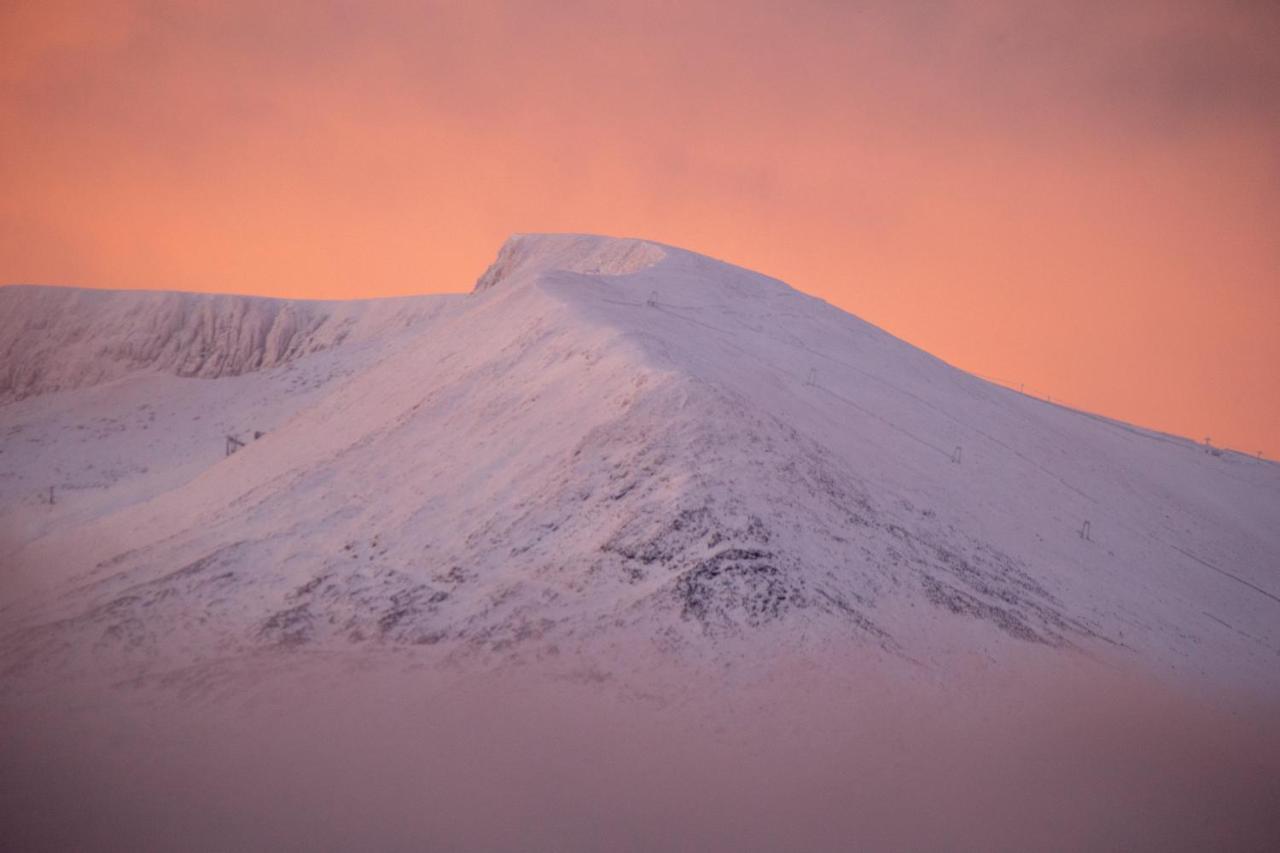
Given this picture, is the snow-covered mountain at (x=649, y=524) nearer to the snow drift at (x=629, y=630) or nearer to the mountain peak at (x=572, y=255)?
the snow drift at (x=629, y=630)

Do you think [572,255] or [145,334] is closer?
[572,255]

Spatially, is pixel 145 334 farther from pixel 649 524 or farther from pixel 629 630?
pixel 629 630

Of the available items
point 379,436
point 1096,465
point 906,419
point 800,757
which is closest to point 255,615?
point 379,436

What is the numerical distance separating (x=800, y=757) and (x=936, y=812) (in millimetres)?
1075

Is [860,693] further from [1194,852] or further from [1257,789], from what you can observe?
[1257,789]

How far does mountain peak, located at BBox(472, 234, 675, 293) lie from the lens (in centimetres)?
2444

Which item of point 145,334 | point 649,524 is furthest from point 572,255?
point 145,334

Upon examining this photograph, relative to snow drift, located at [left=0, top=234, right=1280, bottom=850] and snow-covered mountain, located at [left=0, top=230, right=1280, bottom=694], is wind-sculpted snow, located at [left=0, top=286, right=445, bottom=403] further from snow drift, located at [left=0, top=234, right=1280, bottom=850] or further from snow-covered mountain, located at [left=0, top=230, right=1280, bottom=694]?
snow drift, located at [left=0, top=234, right=1280, bottom=850]

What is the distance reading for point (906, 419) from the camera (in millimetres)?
15219

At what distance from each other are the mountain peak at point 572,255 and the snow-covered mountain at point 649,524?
4.03 m

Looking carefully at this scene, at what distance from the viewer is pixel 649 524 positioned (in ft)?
30.1

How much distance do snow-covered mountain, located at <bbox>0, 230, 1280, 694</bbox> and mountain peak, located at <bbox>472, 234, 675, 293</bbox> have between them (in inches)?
159

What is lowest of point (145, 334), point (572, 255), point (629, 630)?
point (629, 630)

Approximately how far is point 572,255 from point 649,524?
19.7 metres
